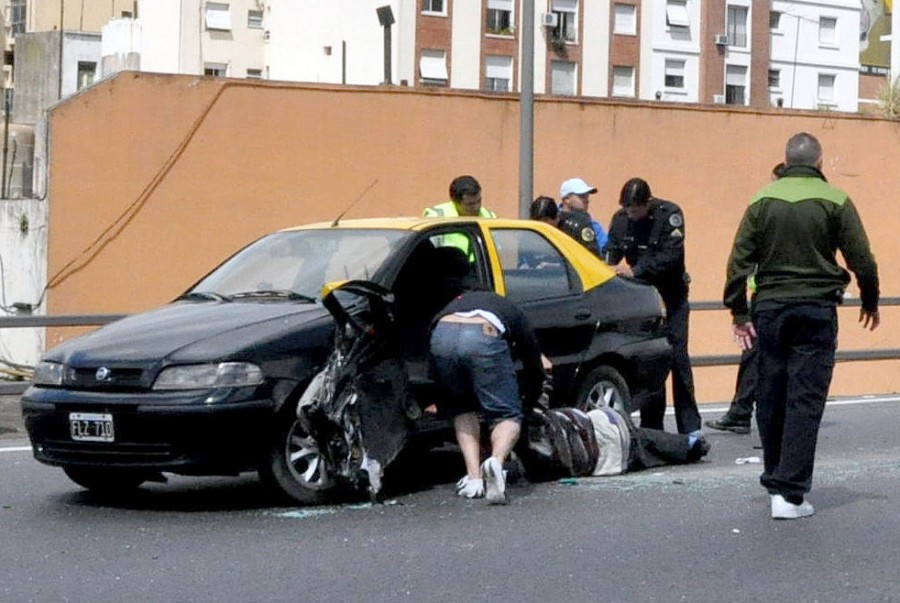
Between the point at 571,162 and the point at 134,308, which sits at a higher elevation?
the point at 571,162

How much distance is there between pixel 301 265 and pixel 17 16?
222 ft

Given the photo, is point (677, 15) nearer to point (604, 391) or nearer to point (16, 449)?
point (16, 449)

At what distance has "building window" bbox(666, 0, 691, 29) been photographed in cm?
7394

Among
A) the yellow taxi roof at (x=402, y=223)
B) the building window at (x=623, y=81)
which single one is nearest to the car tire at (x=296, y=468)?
the yellow taxi roof at (x=402, y=223)

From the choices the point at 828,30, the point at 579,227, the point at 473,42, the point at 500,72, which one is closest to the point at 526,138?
the point at 579,227

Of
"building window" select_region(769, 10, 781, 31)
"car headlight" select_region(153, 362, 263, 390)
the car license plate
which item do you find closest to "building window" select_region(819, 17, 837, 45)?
"building window" select_region(769, 10, 781, 31)

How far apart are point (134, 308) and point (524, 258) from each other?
889 cm

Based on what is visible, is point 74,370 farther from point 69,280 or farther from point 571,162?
point 571,162

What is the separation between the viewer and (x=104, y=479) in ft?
30.2

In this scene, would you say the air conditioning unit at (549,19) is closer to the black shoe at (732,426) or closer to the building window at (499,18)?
the building window at (499,18)

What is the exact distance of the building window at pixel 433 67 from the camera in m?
66.6

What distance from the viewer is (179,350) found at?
845cm

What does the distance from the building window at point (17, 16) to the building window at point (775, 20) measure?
32.8 metres

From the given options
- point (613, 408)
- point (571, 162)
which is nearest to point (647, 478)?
point (613, 408)
